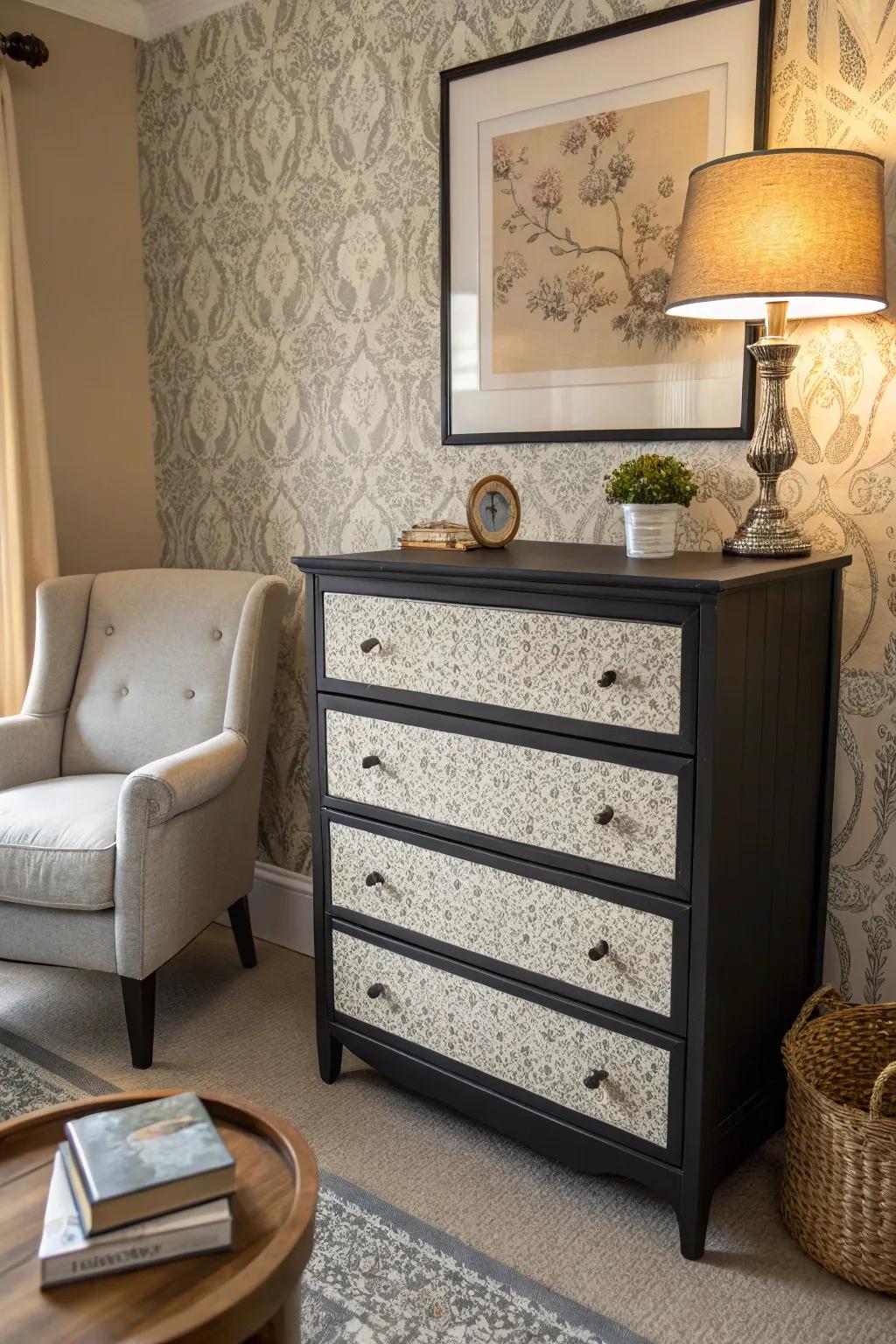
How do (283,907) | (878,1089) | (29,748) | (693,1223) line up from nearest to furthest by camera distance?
1. (878,1089)
2. (693,1223)
3. (29,748)
4. (283,907)

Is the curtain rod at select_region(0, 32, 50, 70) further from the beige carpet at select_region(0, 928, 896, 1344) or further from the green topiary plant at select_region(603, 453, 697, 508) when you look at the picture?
the beige carpet at select_region(0, 928, 896, 1344)

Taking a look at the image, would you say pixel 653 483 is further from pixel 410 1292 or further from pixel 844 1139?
pixel 410 1292

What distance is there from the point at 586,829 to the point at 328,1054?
0.90m

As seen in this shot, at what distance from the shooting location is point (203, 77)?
3.01 metres

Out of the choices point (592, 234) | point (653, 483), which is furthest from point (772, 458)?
point (592, 234)

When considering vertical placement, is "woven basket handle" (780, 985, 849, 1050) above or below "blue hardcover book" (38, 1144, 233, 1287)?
below

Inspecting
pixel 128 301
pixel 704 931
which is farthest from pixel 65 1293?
pixel 128 301

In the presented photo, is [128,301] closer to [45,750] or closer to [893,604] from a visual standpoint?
[45,750]

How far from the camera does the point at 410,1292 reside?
1.76 meters

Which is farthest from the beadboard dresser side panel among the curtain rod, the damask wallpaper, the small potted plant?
the curtain rod

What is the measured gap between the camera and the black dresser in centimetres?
174

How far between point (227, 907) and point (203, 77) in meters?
2.22

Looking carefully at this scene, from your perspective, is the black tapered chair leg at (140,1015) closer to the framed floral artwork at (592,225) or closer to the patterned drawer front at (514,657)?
the patterned drawer front at (514,657)

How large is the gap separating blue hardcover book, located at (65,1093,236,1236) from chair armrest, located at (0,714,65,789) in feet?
5.44
